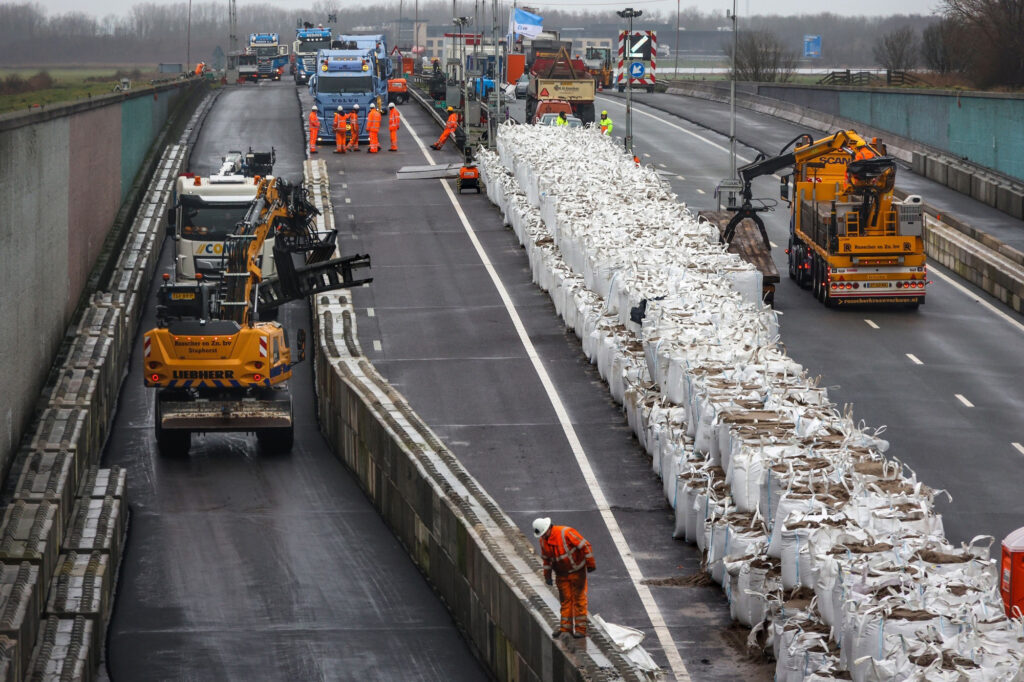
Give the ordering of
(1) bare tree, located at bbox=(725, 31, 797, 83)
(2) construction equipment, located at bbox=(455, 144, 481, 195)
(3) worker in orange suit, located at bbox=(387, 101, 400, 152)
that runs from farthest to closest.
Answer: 1. (1) bare tree, located at bbox=(725, 31, 797, 83)
2. (3) worker in orange suit, located at bbox=(387, 101, 400, 152)
3. (2) construction equipment, located at bbox=(455, 144, 481, 195)

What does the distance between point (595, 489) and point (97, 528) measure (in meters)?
7.43

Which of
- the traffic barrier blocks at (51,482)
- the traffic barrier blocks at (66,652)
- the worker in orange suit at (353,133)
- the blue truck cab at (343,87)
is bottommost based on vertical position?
the traffic barrier blocks at (66,652)

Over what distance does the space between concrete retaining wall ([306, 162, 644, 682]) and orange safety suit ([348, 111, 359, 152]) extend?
3148cm

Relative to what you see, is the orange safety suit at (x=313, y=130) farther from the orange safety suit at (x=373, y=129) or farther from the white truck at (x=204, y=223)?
the white truck at (x=204, y=223)

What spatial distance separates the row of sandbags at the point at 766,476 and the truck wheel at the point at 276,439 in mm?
6031

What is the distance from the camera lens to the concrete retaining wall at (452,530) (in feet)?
56.4

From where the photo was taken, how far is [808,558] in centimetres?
1734

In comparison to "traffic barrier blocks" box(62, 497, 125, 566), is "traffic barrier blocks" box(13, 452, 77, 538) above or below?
above

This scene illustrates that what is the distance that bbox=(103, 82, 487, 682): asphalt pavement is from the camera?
2075 centimetres

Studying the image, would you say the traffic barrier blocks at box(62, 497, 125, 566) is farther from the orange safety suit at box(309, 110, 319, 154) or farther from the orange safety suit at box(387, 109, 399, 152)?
the orange safety suit at box(309, 110, 319, 154)

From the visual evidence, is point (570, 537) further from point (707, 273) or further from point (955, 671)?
point (707, 273)

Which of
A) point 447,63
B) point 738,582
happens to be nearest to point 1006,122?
point 738,582

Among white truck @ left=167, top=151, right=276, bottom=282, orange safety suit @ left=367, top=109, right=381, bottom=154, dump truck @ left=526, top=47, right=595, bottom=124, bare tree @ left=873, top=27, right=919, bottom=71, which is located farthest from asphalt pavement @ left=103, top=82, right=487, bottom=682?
bare tree @ left=873, top=27, right=919, bottom=71

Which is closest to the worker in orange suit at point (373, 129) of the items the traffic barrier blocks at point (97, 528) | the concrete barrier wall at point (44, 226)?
the concrete barrier wall at point (44, 226)
